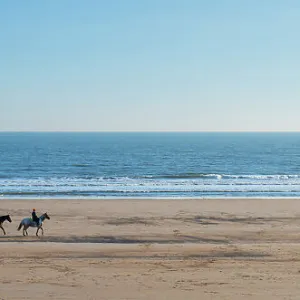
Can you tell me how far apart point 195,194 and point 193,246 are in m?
19.4

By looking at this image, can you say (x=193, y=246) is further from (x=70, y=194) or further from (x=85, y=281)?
(x=70, y=194)

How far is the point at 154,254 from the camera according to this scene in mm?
17125

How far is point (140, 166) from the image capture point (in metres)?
68.5

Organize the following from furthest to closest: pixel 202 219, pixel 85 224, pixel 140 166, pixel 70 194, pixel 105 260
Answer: pixel 140 166, pixel 70 194, pixel 202 219, pixel 85 224, pixel 105 260

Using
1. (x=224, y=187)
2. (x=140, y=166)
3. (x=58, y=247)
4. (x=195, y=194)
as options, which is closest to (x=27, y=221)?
(x=58, y=247)

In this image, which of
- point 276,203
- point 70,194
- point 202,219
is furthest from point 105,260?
point 70,194

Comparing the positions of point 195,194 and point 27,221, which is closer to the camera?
point 27,221

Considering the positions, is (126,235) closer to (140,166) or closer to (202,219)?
(202,219)

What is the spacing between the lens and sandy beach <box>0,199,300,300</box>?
1311cm

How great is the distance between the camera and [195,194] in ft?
124

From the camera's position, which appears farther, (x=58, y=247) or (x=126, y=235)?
(x=126, y=235)

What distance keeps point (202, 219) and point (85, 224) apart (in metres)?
6.29

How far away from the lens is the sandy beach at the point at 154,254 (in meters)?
13.1

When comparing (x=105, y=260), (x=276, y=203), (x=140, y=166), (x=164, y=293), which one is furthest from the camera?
(x=140, y=166)
